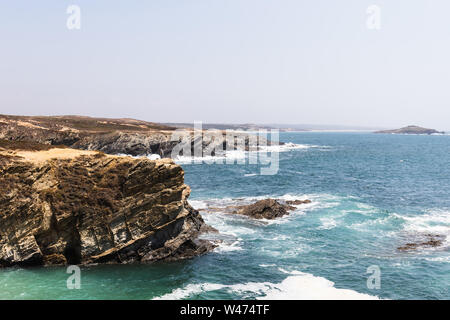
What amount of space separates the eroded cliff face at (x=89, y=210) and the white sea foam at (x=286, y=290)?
21.6ft

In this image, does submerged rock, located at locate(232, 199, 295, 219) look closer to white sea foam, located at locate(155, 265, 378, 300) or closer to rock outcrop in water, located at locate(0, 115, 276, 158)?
white sea foam, located at locate(155, 265, 378, 300)

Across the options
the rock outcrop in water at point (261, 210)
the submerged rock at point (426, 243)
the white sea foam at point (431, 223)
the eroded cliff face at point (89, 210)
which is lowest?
the submerged rock at point (426, 243)

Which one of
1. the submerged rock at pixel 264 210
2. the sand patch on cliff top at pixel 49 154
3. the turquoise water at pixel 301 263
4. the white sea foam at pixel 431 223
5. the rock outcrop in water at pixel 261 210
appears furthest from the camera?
the rock outcrop in water at pixel 261 210

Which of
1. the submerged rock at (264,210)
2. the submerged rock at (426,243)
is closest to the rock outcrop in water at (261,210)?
the submerged rock at (264,210)

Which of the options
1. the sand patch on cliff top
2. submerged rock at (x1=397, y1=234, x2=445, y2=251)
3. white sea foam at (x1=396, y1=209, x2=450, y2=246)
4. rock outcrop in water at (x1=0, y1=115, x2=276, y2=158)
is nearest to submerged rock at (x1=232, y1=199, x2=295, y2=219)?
white sea foam at (x1=396, y1=209, x2=450, y2=246)

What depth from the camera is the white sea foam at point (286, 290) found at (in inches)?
948

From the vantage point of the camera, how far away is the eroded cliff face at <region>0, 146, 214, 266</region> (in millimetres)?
27469

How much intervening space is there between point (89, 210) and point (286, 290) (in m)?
16.5

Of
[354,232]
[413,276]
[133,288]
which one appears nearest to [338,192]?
[354,232]

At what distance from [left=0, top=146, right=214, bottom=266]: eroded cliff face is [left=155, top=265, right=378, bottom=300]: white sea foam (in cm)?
657

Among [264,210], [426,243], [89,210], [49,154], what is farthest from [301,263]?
[49,154]

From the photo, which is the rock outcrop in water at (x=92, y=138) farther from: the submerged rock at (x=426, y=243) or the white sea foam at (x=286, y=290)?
the submerged rock at (x=426, y=243)
